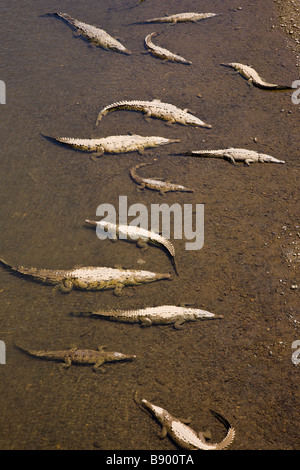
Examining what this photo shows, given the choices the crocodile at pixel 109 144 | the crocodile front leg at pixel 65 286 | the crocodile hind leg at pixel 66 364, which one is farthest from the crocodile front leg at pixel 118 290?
the crocodile at pixel 109 144

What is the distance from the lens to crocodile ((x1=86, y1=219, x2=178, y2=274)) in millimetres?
8031

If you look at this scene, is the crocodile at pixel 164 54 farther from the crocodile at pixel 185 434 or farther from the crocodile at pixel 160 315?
the crocodile at pixel 185 434

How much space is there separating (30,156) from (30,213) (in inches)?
73.9

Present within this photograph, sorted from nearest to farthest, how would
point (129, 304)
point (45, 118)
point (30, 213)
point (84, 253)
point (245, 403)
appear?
1. point (245, 403)
2. point (129, 304)
3. point (84, 253)
4. point (30, 213)
5. point (45, 118)

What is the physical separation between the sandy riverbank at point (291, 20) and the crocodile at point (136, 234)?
27.2 feet

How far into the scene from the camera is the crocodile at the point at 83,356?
659cm

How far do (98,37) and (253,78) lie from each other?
5378mm

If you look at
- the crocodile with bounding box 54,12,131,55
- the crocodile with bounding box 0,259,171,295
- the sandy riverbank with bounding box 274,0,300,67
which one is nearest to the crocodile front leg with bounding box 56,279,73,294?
the crocodile with bounding box 0,259,171,295

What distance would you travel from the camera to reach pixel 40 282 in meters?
7.52

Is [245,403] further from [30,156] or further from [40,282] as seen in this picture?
[30,156]

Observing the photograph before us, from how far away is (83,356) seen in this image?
663 cm

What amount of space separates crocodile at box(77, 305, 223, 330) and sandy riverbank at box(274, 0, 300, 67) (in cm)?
948

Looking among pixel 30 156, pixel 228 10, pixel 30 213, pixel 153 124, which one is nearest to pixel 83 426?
pixel 30 213
